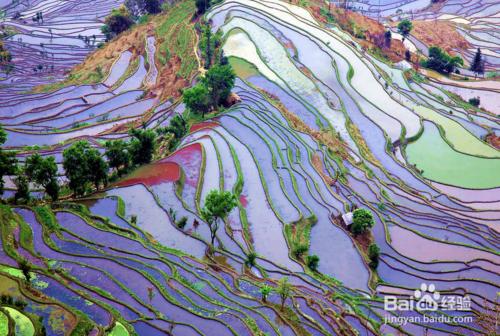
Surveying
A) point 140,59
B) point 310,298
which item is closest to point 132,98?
point 140,59

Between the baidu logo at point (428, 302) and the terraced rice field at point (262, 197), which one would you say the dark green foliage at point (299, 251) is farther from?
the baidu logo at point (428, 302)

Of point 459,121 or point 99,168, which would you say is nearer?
point 99,168

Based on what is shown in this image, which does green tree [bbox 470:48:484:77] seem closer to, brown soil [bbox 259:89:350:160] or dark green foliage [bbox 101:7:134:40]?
brown soil [bbox 259:89:350:160]

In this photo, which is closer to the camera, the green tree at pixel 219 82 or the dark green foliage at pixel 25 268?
the dark green foliage at pixel 25 268

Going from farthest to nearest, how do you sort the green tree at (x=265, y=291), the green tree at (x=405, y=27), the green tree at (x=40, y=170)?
the green tree at (x=405, y=27)
the green tree at (x=40, y=170)
the green tree at (x=265, y=291)

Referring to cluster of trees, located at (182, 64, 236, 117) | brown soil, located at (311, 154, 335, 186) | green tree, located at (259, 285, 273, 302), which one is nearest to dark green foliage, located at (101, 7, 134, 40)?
cluster of trees, located at (182, 64, 236, 117)

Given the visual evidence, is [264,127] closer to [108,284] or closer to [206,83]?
[206,83]

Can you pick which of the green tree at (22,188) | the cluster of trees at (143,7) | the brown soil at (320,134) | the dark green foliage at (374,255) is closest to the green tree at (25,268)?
the green tree at (22,188)
